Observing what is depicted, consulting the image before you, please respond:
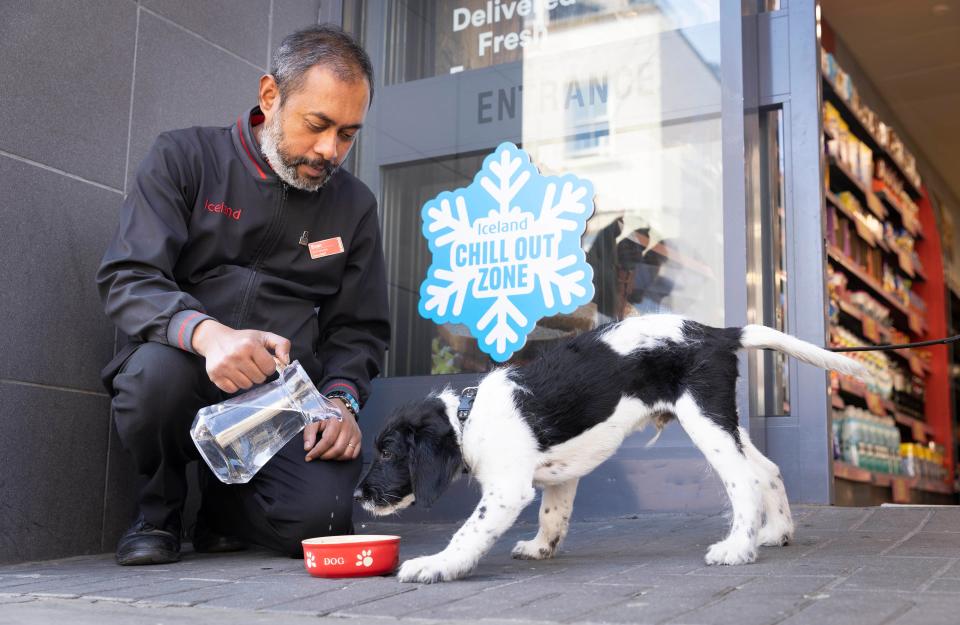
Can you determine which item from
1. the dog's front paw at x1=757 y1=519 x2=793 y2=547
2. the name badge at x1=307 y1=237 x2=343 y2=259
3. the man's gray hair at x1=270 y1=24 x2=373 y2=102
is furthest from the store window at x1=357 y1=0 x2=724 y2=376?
the man's gray hair at x1=270 y1=24 x2=373 y2=102

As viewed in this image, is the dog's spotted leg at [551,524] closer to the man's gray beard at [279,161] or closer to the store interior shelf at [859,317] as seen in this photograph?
the man's gray beard at [279,161]

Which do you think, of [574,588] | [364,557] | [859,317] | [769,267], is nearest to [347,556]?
[364,557]

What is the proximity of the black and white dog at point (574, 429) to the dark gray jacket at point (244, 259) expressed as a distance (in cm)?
74

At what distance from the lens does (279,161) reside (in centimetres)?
334

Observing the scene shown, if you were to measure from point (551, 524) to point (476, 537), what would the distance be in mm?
538

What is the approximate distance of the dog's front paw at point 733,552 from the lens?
8.55ft

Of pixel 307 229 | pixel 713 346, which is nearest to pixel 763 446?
pixel 713 346

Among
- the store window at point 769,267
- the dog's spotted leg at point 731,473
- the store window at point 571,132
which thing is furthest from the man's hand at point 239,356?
the store window at point 769,267

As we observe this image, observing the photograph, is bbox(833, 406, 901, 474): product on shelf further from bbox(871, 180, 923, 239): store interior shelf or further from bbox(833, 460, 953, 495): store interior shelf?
bbox(871, 180, 923, 239): store interior shelf

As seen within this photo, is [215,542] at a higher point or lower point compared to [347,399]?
lower

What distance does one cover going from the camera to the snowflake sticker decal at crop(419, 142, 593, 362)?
4.36m

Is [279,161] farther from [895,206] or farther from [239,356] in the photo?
[895,206]

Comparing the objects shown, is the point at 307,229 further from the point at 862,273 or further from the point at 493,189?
the point at 862,273

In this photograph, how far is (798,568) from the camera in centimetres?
245
